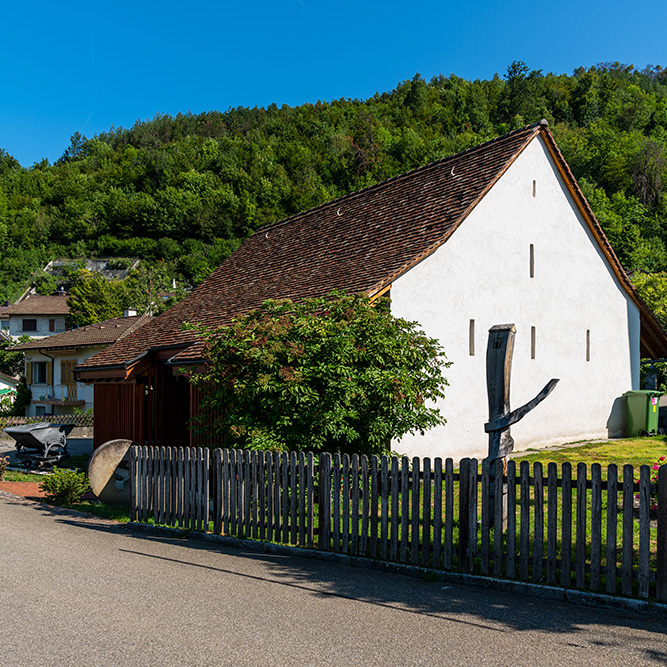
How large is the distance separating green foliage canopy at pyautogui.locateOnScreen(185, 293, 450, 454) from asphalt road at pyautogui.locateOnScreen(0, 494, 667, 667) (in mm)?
2264

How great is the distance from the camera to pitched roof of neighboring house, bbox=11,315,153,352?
131ft

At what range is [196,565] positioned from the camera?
25.9 ft

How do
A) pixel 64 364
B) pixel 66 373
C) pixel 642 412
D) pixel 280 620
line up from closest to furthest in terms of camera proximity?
pixel 280 620
pixel 642 412
pixel 66 373
pixel 64 364

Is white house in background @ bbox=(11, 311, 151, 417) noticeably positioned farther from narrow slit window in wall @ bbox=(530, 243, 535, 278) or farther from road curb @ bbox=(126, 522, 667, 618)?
road curb @ bbox=(126, 522, 667, 618)

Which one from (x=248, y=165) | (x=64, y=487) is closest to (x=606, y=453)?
(x=64, y=487)

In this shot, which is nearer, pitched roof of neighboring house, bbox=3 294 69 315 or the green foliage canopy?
the green foliage canopy

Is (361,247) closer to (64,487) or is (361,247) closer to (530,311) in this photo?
(530,311)

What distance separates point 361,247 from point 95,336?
29411 mm

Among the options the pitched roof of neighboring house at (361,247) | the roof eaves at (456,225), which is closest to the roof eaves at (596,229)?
the pitched roof of neighboring house at (361,247)

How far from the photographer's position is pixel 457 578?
22.6 ft

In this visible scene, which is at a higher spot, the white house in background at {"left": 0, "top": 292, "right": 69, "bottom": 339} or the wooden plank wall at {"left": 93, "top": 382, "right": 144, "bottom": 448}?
the white house in background at {"left": 0, "top": 292, "right": 69, "bottom": 339}

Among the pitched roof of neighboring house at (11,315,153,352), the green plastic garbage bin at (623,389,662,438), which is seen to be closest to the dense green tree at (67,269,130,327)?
the pitched roof of neighboring house at (11,315,153,352)

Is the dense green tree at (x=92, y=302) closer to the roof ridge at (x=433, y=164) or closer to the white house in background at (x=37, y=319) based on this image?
the white house in background at (x=37, y=319)

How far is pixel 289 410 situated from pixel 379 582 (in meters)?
3.36
